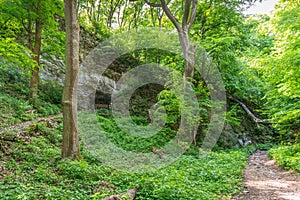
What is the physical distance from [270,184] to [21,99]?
1081 centimetres

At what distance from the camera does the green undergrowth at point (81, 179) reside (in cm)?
436

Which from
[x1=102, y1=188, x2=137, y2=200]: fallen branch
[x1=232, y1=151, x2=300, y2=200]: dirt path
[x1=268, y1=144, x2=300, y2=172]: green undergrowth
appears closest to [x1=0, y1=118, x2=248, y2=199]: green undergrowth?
[x1=102, y1=188, x2=137, y2=200]: fallen branch

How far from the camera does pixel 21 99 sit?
10.8m

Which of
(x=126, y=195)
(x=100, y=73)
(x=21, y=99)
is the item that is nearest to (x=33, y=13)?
(x=21, y=99)

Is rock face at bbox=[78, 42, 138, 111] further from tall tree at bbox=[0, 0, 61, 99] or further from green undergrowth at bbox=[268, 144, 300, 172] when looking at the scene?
green undergrowth at bbox=[268, 144, 300, 172]

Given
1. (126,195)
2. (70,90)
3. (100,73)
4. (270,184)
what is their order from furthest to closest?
(100,73), (270,184), (70,90), (126,195)

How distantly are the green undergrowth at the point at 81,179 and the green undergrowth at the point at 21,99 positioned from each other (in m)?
2.14

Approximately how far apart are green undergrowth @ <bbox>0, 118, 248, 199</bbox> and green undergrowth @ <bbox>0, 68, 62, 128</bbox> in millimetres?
2136

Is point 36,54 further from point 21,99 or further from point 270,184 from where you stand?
point 270,184

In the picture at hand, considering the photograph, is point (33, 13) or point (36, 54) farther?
point (36, 54)

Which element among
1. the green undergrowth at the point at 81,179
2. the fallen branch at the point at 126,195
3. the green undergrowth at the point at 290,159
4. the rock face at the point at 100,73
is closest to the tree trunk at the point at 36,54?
the rock face at the point at 100,73

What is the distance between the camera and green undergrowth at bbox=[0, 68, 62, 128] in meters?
9.32

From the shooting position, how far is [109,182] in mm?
5320

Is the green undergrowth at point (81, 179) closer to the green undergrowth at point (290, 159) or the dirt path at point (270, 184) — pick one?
the dirt path at point (270, 184)
